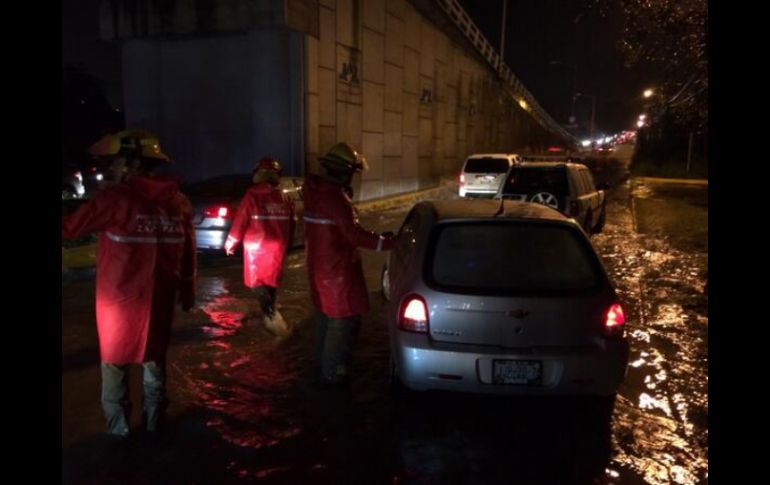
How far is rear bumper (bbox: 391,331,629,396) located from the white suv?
1481cm

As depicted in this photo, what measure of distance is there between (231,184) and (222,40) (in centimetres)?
506

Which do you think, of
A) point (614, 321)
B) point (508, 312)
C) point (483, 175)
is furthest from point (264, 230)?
point (483, 175)

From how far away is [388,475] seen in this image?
3.78 m

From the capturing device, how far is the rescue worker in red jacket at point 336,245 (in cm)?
476

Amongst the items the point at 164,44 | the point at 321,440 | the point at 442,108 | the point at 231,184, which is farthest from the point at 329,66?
the point at 321,440

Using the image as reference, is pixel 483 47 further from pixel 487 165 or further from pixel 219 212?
pixel 219 212

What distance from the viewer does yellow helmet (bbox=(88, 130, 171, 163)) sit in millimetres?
3973

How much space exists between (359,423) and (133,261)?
1.84 meters

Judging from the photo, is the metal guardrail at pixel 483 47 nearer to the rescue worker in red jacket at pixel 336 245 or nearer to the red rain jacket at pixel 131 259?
the rescue worker in red jacket at pixel 336 245

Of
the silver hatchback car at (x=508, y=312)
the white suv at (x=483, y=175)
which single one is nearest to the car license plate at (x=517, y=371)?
the silver hatchback car at (x=508, y=312)

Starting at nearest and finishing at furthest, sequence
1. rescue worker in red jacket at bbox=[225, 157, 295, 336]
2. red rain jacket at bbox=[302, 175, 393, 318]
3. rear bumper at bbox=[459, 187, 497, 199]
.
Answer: red rain jacket at bbox=[302, 175, 393, 318] < rescue worker in red jacket at bbox=[225, 157, 295, 336] < rear bumper at bbox=[459, 187, 497, 199]

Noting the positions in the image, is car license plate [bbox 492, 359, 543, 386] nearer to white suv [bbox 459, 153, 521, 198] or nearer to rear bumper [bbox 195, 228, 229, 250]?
rear bumper [bbox 195, 228, 229, 250]

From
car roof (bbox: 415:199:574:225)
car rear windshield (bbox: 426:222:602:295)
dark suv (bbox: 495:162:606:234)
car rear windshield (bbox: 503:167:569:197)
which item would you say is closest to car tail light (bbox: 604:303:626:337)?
car rear windshield (bbox: 426:222:602:295)

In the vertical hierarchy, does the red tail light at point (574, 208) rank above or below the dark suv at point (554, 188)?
below
